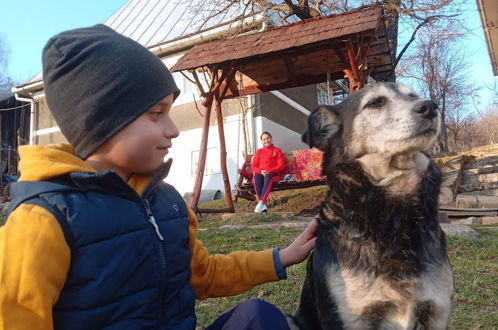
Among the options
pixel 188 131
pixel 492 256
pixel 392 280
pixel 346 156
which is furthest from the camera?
pixel 188 131

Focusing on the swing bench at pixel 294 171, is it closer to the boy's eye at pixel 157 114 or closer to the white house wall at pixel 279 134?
the white house wall at pixel 279 134

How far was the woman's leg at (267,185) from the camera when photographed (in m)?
8.46

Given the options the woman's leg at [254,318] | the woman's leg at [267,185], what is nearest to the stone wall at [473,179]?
the woman's leg at [267,185]

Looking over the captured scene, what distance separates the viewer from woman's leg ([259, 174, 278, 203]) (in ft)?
27.8

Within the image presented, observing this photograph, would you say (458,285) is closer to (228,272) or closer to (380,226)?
(380,226)

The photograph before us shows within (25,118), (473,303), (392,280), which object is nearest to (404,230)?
(392,280)

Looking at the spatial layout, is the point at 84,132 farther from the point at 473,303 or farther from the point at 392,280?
the point at 473,303

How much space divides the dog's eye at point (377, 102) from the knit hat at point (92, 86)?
127 centimetres

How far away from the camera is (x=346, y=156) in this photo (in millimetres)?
2254

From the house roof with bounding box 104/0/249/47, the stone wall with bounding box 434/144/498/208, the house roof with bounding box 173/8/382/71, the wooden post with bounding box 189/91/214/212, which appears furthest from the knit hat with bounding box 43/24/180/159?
the house roof with bounding box 104/0/249/47

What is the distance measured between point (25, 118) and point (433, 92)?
2436cm

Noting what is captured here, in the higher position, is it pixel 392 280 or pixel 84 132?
pixel 84 132

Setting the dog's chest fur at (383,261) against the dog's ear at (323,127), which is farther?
the dog's ear at (323,127)

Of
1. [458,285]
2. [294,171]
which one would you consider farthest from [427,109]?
[294,171]
